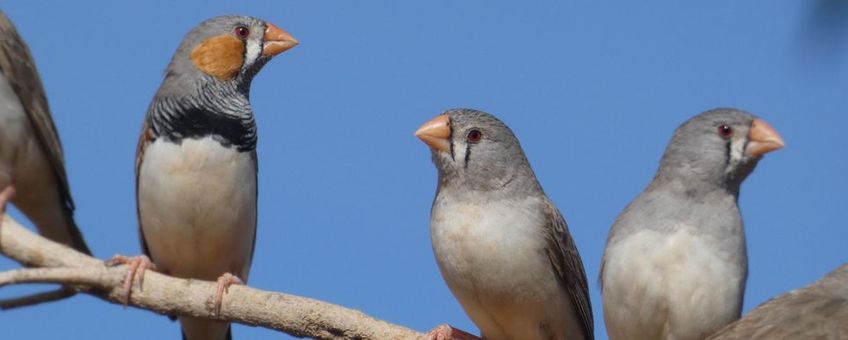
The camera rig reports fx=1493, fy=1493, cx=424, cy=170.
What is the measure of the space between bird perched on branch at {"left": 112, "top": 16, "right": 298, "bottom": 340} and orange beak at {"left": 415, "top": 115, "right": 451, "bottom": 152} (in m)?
1.06

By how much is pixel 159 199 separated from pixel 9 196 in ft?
2.59

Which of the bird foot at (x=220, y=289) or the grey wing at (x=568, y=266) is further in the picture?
the grey wing at (x=568, y=266)

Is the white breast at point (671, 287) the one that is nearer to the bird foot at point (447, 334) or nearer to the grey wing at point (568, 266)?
the grey wing at point (568, 266)

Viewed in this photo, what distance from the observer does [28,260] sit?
6.88 meters

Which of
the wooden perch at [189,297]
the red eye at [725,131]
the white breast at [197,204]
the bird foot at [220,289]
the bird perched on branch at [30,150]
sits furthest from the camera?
the bird perched on branch at [30,150]

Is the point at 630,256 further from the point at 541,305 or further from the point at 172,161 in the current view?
the point at 172,161

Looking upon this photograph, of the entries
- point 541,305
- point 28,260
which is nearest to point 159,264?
point 28,260

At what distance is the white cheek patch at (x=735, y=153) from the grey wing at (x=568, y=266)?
2.75ft

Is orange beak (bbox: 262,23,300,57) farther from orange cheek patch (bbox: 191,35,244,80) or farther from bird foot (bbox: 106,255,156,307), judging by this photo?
bird foot (bbox: 106,255,156,307)

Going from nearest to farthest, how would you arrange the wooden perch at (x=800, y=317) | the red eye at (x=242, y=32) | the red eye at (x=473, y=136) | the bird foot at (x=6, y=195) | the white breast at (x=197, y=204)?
the wooden perch at (x=800, y=317) → the red eye at (x=473, y=136) → the bird foot at (x=6, y=195) → the white breast at (x=197, y=204) → the red eye at (x=242, y=32)

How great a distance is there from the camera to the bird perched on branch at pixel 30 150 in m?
7.82

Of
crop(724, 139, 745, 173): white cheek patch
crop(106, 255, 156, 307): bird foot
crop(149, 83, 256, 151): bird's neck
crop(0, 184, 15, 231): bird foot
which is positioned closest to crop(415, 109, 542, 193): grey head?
crop(724, 139, 745, 173): white cheek patch

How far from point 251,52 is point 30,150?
1.27 m

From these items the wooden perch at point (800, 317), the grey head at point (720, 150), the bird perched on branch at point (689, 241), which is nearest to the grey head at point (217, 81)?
the bird perched on branch at point (689, 241)
